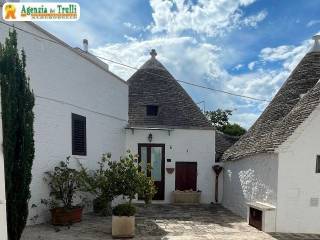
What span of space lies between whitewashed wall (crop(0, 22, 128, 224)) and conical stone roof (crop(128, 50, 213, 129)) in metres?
3.00

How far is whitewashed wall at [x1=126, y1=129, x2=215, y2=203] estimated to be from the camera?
16.7 metres

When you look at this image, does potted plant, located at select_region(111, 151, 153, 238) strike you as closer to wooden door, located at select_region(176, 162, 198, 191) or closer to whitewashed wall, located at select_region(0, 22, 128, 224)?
whitewashed wall, located at select_region(0, 22, 128, 224)

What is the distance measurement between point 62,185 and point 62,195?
294 millimetres

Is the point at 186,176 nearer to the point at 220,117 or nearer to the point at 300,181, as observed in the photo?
the point at 300,181

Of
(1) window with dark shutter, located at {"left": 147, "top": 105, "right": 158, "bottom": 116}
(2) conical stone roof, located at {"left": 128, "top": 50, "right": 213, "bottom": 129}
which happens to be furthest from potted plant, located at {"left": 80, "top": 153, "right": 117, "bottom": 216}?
(1) window with dark shutter, located at {"left": 147, "top": 105, "right": 158, "bottom": 116}

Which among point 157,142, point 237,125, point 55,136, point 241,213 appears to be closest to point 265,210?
point 241,213

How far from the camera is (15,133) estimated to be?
660 cm

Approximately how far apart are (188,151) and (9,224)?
1116 centimetres

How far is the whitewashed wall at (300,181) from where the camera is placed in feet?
32.4

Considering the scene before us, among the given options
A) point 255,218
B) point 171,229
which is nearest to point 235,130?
point 255,218

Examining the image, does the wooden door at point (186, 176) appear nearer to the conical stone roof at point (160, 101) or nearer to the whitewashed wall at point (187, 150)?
the whitewashed wall at point (187, 150)

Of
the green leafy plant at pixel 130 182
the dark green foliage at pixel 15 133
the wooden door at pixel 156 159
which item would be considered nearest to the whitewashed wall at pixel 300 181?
the green leafy plant at pixel 130 182

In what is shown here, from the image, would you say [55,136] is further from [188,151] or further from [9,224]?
[188,151]

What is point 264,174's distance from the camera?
10.9 m
